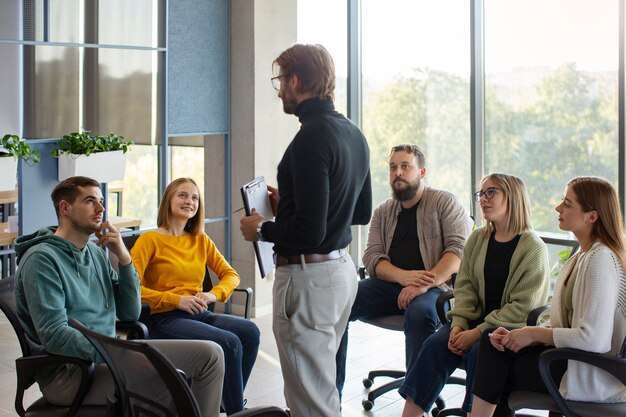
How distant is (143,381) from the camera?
7.72 feet

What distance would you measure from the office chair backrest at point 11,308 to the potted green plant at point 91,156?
1.53 meters

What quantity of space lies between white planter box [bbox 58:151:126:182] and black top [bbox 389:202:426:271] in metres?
1.59

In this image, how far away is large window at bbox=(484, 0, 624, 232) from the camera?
204 inches

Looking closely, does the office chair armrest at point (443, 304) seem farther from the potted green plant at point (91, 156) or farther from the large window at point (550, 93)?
the potted green plant at point (91, 156)

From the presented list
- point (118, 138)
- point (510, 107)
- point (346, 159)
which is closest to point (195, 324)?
point (346, 159)

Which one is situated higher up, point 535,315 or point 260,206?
point 260,206

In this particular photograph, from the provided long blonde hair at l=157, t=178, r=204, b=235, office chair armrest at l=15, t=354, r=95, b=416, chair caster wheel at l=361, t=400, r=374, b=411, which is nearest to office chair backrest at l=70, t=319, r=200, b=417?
office chair armrest at l=15, t=354, r=95, b=416

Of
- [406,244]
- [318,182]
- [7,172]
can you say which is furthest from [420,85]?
[318,182]

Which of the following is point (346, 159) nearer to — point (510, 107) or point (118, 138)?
point (118, 138)

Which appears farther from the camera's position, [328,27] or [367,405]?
[328,27]

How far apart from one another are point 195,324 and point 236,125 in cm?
231

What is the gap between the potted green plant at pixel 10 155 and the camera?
4.33m

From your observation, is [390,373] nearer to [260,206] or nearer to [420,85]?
[260,206]

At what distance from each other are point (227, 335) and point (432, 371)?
85 cm
